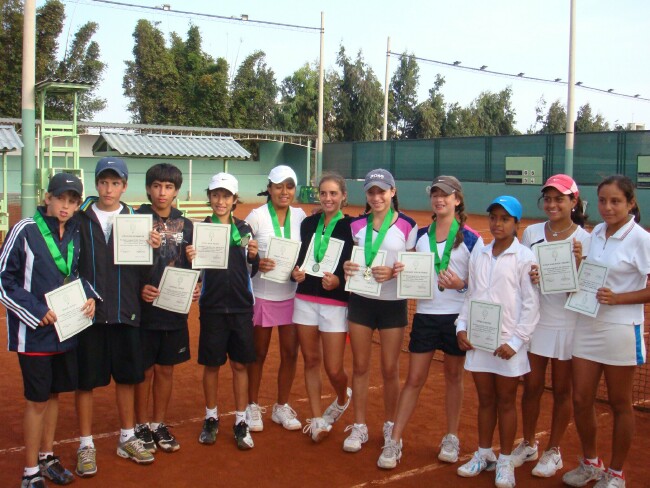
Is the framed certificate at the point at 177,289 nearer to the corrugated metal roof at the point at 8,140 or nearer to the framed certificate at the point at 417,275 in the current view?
the framed certificate at the point at 417,275

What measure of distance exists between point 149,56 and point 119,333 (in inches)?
1707

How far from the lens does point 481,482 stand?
467cm

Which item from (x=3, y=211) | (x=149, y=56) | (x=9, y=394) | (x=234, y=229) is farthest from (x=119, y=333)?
(x=149, y=56)

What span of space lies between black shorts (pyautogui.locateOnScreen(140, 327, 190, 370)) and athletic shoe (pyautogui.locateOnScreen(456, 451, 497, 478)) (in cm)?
222

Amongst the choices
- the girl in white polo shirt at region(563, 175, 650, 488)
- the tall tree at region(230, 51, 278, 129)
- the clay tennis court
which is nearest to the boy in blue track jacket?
the clay tennis court

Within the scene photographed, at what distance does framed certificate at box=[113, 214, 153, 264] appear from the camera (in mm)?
4668

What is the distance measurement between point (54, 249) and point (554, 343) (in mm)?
3322

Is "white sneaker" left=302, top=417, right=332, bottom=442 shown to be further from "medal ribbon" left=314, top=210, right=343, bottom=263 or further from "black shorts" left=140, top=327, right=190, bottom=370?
"medal ribbon" left=314, top=210, right=343, bottom=263

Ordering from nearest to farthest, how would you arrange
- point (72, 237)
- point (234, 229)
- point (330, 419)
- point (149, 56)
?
point (72, 237), point (234, 229), point (330, 419), point (149, 56)

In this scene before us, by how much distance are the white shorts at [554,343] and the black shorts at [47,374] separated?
10.2 feet

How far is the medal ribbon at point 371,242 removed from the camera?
4992 mm

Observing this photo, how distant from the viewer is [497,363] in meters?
4.53

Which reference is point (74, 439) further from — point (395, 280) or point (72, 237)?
point (395, 280)

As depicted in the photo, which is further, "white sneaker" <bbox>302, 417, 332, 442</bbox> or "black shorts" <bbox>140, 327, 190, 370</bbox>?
"white sneaker" <bbox>302, 417, 332, 442</bbox>
